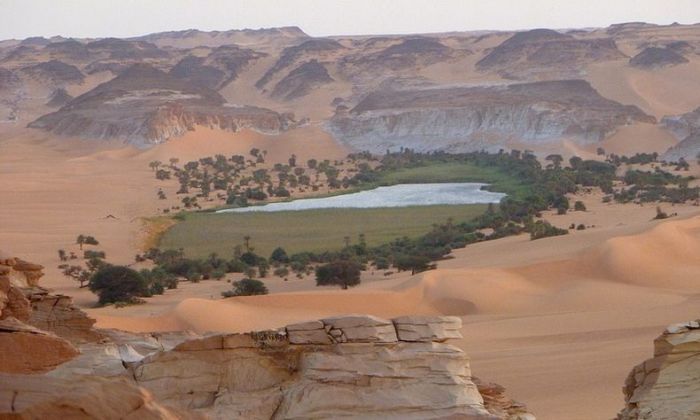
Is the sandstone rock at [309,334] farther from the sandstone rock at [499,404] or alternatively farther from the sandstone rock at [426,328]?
the sandstone rock at [499,404]

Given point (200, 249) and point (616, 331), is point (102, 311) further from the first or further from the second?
point (200, 249)

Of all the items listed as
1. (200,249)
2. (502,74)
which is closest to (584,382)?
(200,249)

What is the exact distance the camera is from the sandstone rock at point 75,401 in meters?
4.43

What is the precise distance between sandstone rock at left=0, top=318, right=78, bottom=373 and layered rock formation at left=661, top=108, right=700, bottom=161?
5982 cm

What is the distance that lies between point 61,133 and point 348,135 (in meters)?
20.9

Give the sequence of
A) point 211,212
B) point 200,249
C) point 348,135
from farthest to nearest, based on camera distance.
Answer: point 348,135
point 211,212
point 200,249

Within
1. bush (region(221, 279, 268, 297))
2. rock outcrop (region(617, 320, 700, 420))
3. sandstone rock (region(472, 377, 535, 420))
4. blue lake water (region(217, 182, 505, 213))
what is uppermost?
rock outcrop (region(617, 320, 700, 420))

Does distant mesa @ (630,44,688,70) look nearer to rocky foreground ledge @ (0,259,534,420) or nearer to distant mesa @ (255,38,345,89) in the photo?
distant mesa @ (255,38,345,89)

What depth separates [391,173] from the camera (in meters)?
64.0

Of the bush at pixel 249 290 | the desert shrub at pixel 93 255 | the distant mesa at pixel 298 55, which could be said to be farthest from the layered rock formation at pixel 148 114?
the bush at pixel 249 290

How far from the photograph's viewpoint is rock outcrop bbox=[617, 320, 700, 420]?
871 cm

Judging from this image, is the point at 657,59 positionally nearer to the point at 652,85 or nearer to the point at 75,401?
the point at 652,85

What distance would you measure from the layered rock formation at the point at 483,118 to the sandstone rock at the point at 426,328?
2617 inches

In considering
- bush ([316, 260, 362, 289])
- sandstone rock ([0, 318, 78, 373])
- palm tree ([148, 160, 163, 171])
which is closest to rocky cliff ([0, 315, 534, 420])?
sandstone rock ([0, 318, 78, 373])
